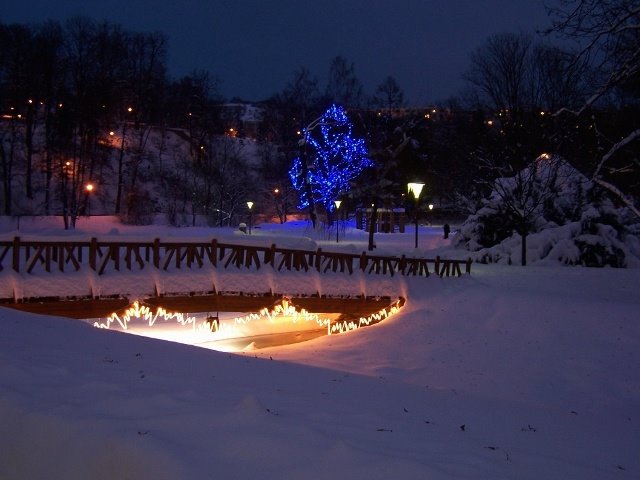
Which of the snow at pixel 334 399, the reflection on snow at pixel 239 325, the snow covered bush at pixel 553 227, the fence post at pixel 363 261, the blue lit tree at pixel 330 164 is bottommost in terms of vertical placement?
the reflection on snow at pixel 239 325

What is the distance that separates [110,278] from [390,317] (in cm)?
774

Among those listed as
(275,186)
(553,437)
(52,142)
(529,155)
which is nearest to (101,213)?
(52,142)

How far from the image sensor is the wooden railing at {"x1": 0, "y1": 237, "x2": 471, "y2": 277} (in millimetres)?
12828

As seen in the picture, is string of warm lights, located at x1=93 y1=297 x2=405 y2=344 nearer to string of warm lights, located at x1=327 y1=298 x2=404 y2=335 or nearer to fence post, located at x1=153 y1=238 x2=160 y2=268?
string of warm lights, located at x1=327 y1=298 x2=404 y2=335

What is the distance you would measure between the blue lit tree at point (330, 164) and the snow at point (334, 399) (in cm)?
2935

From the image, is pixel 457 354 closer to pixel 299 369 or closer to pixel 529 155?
pixel 299 369

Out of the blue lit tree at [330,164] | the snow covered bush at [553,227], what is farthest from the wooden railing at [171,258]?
the blue lit tree at [330,164]

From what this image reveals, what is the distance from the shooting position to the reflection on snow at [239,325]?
15.7 meters

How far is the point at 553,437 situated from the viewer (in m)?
5.99

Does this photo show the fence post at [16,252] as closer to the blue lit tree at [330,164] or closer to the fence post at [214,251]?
the fence post at [214,251]

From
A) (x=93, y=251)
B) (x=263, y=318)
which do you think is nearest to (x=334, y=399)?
(x=93, y=251)

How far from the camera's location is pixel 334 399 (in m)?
6.07

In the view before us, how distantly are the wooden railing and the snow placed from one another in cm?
40

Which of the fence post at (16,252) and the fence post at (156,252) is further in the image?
the fence post at (156,252)
